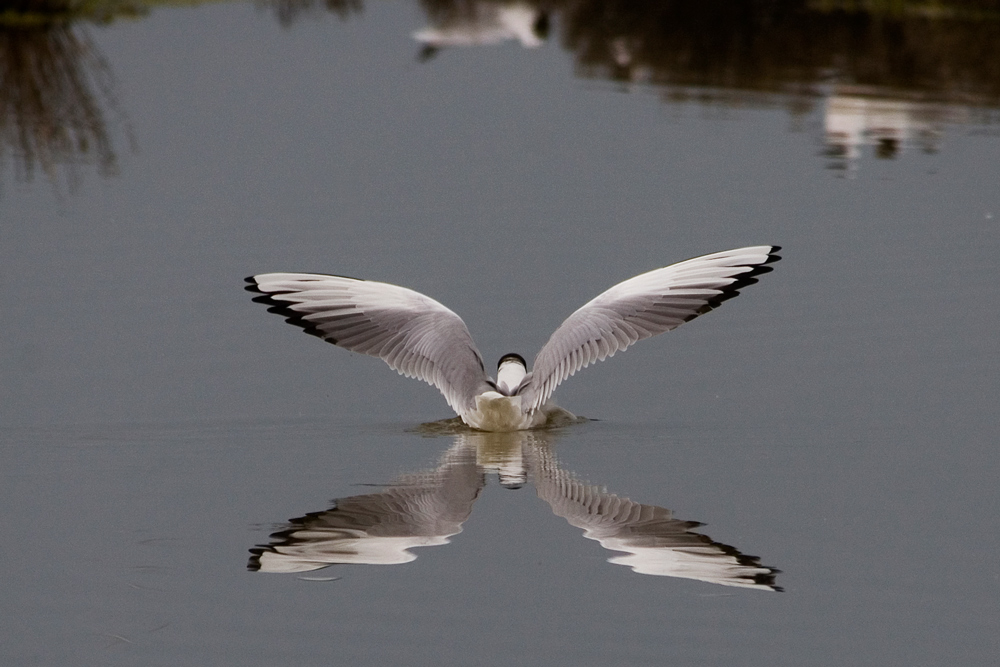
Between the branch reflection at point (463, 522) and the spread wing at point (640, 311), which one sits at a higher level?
the spread wing at point (640, 311)

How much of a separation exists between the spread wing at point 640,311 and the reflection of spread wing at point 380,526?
66cm

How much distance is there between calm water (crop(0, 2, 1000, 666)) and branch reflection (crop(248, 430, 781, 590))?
2 centimetres

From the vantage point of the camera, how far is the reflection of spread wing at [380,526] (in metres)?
5.36

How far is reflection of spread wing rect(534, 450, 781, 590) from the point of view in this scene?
5.21 m

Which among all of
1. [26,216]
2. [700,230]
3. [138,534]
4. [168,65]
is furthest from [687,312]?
[168,65]

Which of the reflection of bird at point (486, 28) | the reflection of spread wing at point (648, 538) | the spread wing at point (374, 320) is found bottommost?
the reflection of spread wing at point (648, 538)

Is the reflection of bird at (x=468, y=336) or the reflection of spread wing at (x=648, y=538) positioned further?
the reflection of bird at (x=468, y=336)

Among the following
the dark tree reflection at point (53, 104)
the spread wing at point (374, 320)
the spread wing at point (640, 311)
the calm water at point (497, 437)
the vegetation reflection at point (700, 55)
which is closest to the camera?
the calm water at point (497, 437)

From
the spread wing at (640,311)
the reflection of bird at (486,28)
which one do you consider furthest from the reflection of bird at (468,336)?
the reflection of bird at (486,28)

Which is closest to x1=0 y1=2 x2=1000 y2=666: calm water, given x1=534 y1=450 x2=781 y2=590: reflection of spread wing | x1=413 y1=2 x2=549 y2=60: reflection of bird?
x1=534 y1=450 x2=781 y2=590: reflection of spread wing

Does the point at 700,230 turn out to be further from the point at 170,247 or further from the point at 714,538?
the point at 714,538

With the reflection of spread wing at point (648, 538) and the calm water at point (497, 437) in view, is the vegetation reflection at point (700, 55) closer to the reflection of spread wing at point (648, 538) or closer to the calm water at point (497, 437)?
the calm water at point (497, 437)

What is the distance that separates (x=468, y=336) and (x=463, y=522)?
5.17 ft

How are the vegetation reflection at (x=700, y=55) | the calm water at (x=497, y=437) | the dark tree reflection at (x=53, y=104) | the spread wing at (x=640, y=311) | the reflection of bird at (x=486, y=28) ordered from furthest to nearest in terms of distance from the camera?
the reflection of bird at (x=486, y=28) → the vegetation reflection at (x=700, y=55) → the dark tree reflection at (x=53, y=104) → the spread wing at (x=640, y=311) → the calm water at (x=497, y=437)
